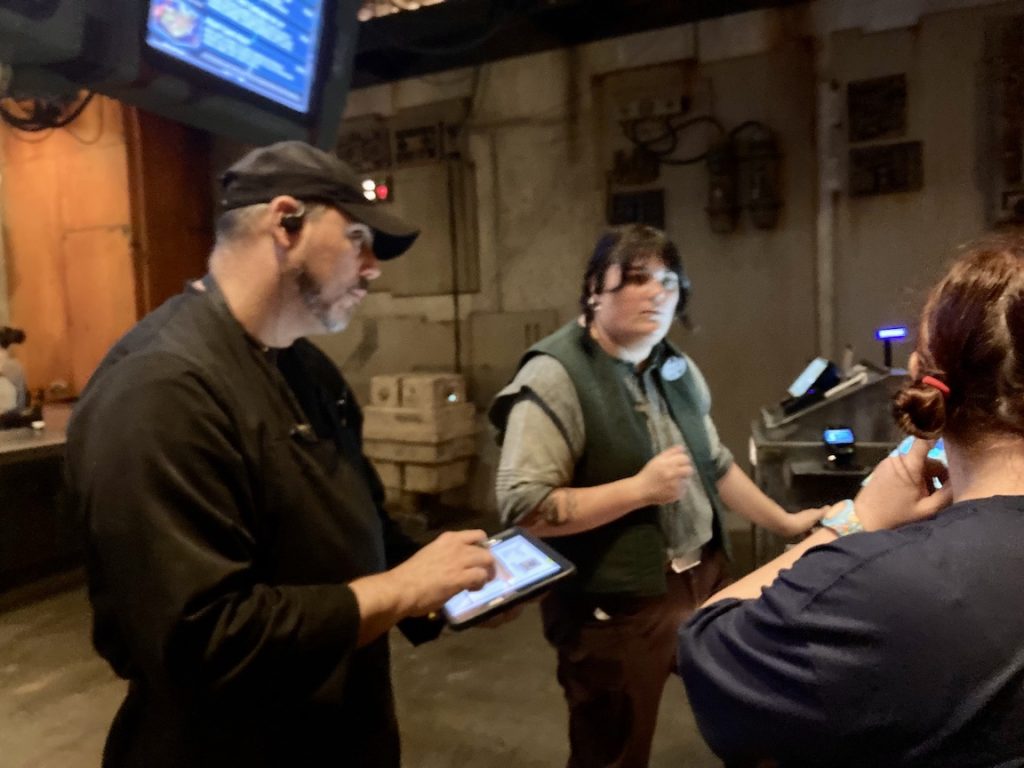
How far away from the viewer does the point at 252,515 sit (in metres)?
1.12

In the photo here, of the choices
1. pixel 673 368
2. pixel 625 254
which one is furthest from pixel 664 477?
pixel 625 254

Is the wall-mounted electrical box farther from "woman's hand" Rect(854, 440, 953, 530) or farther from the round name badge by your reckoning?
"woman's hand" Rect(854, 440, 953, 530)

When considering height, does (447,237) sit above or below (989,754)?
above

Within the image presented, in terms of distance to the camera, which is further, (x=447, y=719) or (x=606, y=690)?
(x=447, y=719)

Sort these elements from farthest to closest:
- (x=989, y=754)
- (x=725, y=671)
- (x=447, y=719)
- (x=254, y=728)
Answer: (x=447, y=719) → (x=254, y=728) → (x=725, y=671) → (x=989, y=754)

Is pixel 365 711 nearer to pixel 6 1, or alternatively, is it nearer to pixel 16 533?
pixel 6 1

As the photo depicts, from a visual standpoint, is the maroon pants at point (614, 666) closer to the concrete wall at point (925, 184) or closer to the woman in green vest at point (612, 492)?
the woman in green vest at point (612, 492)

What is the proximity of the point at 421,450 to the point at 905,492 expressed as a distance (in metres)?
3.89

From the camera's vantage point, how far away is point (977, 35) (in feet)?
12.2

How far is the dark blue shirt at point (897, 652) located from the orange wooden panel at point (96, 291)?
209 inches

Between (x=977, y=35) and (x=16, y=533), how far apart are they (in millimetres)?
5311

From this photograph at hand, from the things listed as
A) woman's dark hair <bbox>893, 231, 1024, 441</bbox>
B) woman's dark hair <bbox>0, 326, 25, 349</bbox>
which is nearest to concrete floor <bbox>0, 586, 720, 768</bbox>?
woman's dark hair <bbox>0, 326, 25, 349</bbox>

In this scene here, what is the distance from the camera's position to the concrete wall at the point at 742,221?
3840 mm

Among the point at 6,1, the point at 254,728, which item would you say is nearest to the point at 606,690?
the point at 254,728
